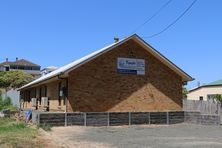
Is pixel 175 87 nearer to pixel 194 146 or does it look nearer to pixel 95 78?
pixel 95 78

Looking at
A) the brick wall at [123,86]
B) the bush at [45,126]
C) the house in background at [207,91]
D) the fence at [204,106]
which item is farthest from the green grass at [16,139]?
the house in background at [207,91]

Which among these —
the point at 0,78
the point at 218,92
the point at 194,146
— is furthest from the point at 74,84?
the point at 0,78

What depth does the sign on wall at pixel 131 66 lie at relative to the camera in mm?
28656

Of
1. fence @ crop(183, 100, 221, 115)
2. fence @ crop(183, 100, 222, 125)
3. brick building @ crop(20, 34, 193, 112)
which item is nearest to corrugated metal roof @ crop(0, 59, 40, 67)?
brick building @ crop(20, 34, 193, 112)

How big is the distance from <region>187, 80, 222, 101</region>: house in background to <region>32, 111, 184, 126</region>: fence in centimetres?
1788

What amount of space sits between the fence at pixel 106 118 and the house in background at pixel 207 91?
17.9 meters

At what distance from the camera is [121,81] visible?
28484 mm

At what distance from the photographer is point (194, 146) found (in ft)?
48.9

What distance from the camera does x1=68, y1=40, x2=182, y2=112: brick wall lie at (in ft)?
88.3

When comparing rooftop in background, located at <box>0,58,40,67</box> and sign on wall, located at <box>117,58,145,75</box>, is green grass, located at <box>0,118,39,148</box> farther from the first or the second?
rooftop in background, located at <box>0,58,40,67</box>

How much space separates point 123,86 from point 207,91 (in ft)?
66.8

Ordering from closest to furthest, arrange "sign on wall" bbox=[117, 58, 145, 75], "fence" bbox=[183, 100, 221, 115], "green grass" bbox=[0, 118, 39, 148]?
1. "green grass" bbox=[0, 118, 39, 148]
2. "sign on wall" bbox=[117, 58, 145, 75]
3. "fence" bbox=[183, 100, 221, 115]

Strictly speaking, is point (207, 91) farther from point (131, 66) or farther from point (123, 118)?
point (123, 118)

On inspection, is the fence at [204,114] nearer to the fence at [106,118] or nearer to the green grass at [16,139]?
the fence at [106,118]
